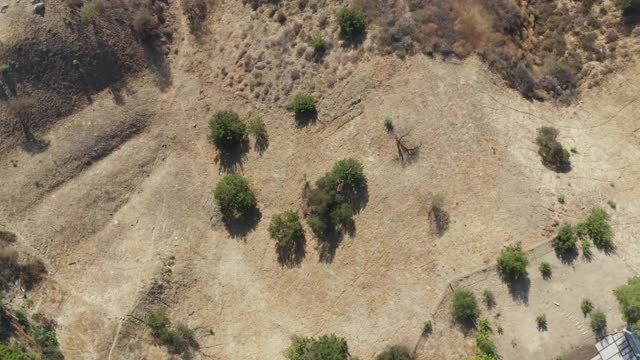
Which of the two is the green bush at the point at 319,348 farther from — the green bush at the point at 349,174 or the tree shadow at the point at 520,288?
the tree shadow at the point at 520,288

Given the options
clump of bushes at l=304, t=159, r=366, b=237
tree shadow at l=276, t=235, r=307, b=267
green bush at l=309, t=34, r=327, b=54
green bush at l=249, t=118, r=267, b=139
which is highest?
green bush at l=309, t=34, r=327, b=54

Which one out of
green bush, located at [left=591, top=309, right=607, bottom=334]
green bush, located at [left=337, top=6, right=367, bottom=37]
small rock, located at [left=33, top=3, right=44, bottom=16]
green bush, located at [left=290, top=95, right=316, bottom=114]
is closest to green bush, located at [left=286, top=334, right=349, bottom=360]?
green bush, located at [left=591, top=309, right=607, bottom=334]

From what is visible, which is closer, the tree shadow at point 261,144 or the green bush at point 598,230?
the green bush at point 598,230

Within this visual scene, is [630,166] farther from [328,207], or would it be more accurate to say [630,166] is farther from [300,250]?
[300,250]

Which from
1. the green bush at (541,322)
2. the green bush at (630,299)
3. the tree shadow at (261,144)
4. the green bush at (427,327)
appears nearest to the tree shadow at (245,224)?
the tree shadow at (261,144)

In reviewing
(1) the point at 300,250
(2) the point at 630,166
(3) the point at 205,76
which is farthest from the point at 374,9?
(2) the point at 630,166

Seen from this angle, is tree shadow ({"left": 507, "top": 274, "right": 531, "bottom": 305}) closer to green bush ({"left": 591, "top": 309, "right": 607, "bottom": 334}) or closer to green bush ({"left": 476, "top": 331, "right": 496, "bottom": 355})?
green bush ({"left": 476, "top": 331, "right": 496, "bottom": 355})
